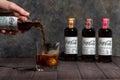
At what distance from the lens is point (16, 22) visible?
1526 mm

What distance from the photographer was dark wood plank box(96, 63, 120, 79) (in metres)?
1.31

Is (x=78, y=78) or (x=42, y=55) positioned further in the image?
(x=42, y=55)

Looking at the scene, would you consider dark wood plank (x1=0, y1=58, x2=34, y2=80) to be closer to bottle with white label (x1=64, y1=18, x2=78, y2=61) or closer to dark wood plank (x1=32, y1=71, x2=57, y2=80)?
dark wood plank (x1=32, y1=71, x2=57, y2=80)

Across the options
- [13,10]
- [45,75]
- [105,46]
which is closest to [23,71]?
[45,75]

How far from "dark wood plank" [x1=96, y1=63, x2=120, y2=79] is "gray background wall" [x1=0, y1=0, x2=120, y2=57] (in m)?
0.40

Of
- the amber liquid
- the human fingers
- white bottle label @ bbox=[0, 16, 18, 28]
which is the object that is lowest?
the amber liquid

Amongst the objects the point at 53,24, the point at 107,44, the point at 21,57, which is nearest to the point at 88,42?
the point at 107,44

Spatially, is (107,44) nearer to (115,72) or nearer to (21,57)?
(115,72)

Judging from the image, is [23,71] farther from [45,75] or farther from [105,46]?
[105,46]

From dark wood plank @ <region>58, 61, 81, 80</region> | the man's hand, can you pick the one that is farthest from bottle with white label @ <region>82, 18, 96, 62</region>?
the man's hand

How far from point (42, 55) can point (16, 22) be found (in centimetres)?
19

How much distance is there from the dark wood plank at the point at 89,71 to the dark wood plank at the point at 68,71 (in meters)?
0.02

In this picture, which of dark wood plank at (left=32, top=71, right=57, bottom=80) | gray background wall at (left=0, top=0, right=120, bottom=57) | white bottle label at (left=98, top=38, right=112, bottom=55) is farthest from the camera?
gray background wall at (left=0, top=0, right=120, bottom=57)

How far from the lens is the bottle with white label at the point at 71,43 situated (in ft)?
5.79
